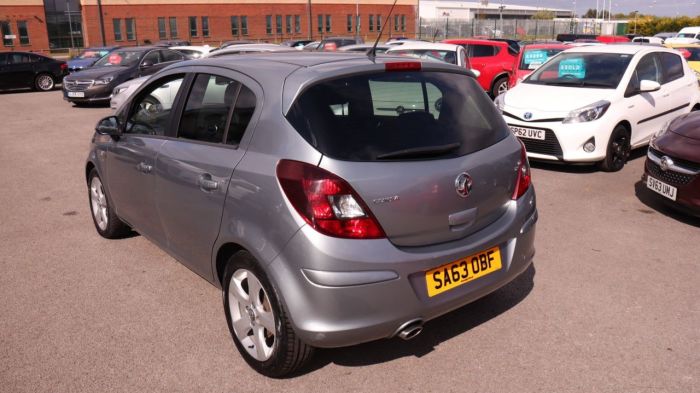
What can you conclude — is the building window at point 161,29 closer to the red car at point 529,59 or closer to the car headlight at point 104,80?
the car headlight at point 104,80

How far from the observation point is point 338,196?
2.70m

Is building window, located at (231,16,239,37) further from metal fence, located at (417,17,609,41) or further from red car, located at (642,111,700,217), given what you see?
red car, located at (642,111,700,217)

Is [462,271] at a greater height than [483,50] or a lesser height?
lesser

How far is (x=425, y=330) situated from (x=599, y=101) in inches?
203

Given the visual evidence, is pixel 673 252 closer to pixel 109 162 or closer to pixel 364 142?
pixel 364 142

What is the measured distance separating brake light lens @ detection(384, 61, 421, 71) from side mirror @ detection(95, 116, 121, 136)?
2.30 metres

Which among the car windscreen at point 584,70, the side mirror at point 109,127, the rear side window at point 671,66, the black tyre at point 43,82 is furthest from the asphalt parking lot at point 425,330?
the black tyre at point 43,82

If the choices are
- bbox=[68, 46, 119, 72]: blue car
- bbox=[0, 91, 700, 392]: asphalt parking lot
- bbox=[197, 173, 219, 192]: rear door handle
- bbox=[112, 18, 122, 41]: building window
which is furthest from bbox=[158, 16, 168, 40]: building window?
bbox=[197, 173, 219, 192]: rear door handle

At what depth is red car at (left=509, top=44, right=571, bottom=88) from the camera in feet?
41.3

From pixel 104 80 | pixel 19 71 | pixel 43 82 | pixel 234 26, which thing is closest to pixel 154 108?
pixel 104 80

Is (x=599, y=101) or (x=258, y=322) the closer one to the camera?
(x=258, y=322)

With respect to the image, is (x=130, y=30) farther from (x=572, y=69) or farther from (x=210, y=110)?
(x=210, y=110)

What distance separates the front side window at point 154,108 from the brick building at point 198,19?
47340 mm

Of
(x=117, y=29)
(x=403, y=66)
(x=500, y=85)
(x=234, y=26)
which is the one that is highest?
(x=234, y=26)
